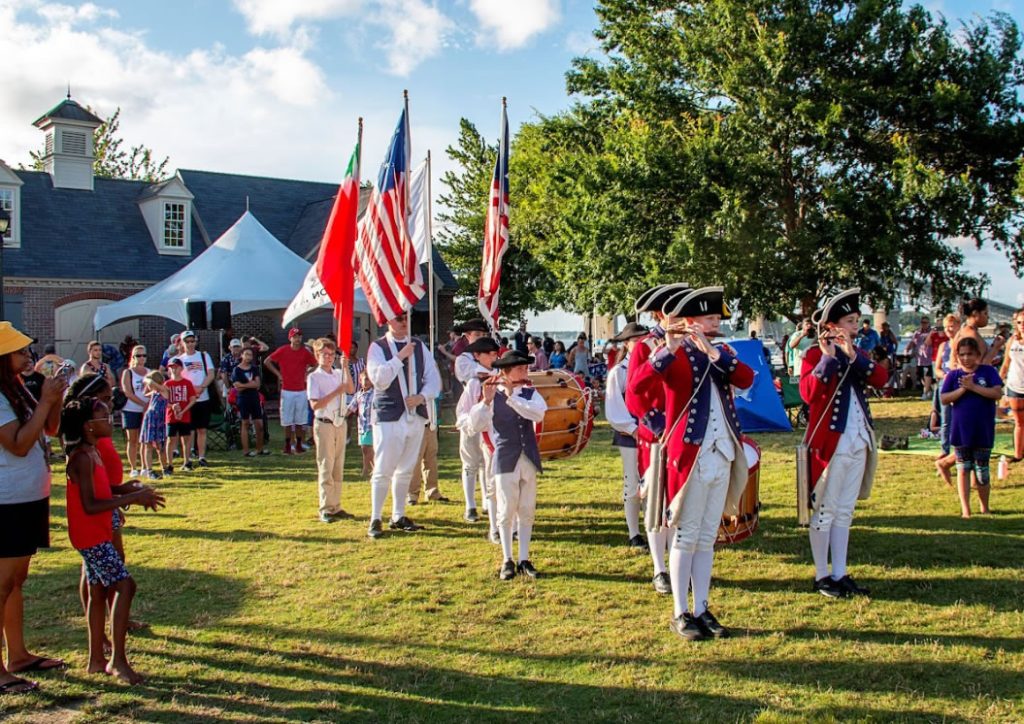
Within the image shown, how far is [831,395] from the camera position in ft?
21.4

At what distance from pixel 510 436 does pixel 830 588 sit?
260 cm

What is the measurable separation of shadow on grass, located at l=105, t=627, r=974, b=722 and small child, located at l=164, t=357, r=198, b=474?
26.9 feet

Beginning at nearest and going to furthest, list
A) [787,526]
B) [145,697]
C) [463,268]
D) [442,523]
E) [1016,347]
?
1. [145,697]
2. [787,526]
3. [442,523]
4. [1016,347]
5. [463,268]

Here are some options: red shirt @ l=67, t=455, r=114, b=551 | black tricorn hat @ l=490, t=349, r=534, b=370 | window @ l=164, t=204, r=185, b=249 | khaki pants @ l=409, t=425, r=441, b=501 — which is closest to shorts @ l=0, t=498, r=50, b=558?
red shirt @ l=67, t=455, r=114, b=551

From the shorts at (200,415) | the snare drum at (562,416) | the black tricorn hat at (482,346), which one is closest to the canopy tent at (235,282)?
the shorts at (200,415)

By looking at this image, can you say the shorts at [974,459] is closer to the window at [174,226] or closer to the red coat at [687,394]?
the red coat at [687,394]

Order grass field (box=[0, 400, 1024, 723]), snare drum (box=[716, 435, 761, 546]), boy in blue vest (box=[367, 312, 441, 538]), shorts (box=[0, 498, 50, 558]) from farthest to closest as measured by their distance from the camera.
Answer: boy in blue vest (box=[367, 312, 441, 538]), snare drum (box=[716, 435, 761, 546]), shorts (box=[0, 498, 50, 558]), grass field (box=[0, 400, 1024, 723])

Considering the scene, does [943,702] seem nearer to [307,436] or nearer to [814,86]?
[307,436]

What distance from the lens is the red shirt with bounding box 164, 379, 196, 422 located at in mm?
13227

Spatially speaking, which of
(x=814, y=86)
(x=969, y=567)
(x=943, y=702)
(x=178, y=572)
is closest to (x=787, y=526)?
(x=969, y=567)

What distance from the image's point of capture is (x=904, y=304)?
26797mm

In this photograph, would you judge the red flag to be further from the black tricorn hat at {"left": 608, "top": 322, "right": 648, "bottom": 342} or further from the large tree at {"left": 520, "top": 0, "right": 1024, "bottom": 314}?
the large tree at {"left": 520, "top": 0, "right": 1024, "bottom": 314}

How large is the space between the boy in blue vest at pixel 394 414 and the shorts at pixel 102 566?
378 cm

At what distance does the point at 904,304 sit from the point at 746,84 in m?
8.32
